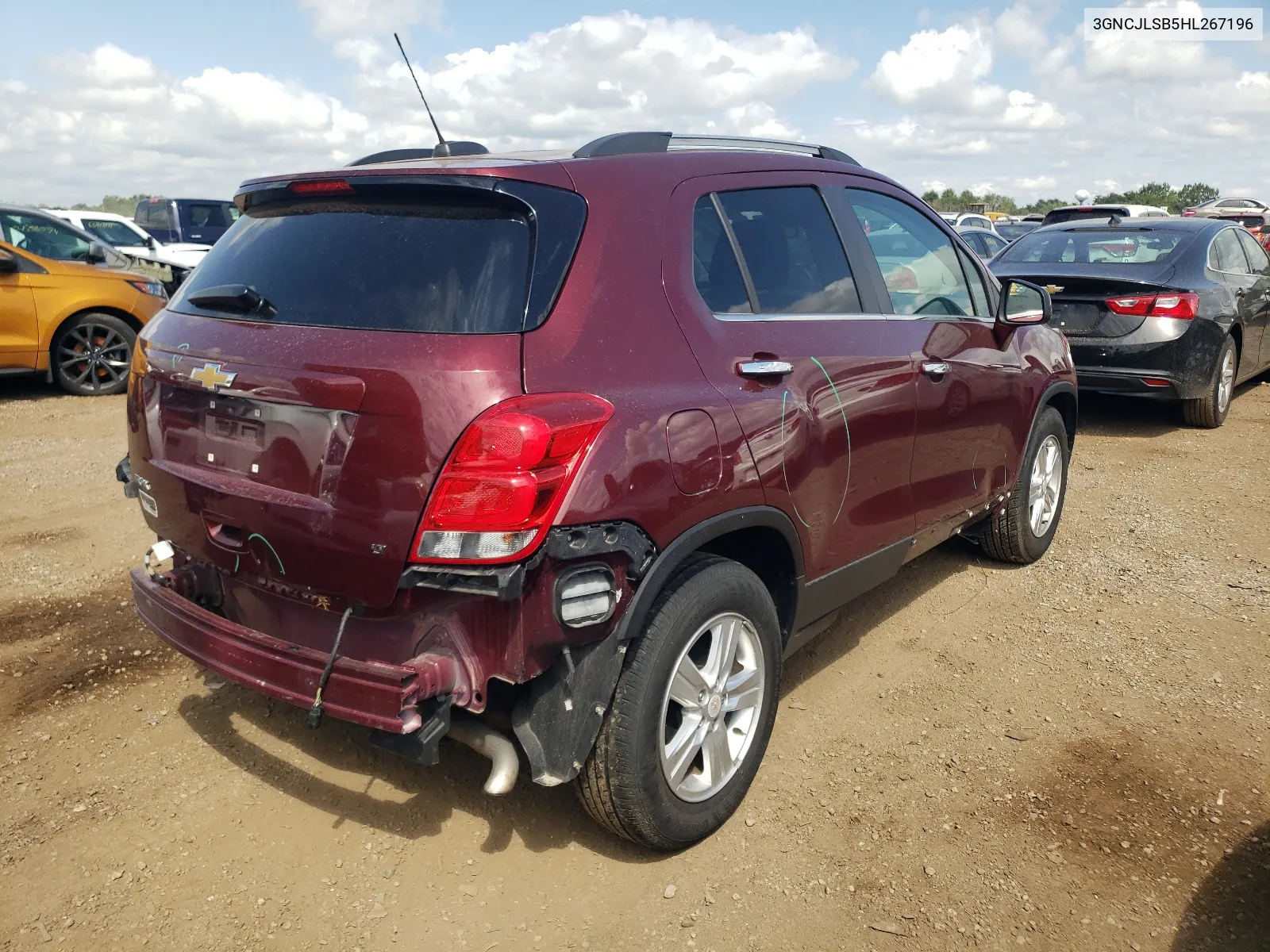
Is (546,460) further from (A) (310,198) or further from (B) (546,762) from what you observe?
(A) (310,198)

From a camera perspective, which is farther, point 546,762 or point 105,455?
point 105,455

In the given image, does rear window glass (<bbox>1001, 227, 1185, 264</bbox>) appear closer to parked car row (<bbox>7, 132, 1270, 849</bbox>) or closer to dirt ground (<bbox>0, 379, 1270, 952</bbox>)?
dirt ground (<bbox>0, 379, 1270, 952</bbox>)

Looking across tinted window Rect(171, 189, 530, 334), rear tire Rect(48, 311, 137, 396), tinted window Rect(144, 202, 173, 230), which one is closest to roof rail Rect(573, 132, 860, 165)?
tinted window Rect(171, 189, 530, 334)

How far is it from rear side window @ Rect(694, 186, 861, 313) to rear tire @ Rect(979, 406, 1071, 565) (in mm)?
1813

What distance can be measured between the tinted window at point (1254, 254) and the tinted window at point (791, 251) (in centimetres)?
720

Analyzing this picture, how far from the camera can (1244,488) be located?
6.62 meters

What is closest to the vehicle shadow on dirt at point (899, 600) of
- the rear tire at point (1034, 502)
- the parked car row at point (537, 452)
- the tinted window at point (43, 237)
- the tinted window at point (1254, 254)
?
the rear tire at point (1034, 502)

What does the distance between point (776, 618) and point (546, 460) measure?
1055 millimetres

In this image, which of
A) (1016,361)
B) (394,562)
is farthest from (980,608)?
(394,562)

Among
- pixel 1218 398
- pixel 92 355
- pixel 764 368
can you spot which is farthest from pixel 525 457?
pixel 92 355

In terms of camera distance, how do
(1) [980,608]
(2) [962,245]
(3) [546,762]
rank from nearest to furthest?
(3) [546,762]
(2) [962,245]
(1) [980,608]

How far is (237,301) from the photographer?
2701mm

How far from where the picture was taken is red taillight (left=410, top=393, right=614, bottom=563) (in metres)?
2.25

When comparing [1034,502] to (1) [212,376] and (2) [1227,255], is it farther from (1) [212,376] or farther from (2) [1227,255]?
(2) [1227,255]
